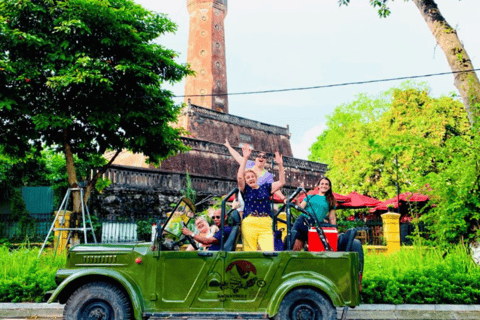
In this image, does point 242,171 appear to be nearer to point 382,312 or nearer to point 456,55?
point 382,312

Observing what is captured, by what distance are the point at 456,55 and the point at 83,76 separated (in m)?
9.95

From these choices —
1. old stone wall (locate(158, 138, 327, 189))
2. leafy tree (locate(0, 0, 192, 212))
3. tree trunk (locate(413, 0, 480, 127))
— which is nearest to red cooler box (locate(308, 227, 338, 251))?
tree trunk (locate(413, 0, 480, 127))

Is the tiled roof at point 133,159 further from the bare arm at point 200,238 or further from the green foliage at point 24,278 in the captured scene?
the bare arm at point 200,238

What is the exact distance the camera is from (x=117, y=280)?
5.48 m

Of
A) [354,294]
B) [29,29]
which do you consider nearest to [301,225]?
[354,294]

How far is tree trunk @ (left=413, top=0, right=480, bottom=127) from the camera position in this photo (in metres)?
10.1

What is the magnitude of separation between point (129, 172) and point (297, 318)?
59.7ft

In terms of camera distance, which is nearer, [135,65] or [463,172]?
[463,172]

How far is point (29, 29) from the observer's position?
41.5 feet

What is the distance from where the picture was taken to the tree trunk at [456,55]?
1007cm

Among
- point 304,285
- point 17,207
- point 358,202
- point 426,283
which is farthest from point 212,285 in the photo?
point 358,202

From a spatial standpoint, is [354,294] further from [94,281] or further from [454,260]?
[454,260]

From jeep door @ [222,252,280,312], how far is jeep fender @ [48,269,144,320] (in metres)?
1.11

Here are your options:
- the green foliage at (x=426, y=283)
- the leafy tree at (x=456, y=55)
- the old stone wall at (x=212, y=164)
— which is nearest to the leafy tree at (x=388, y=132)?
the old stone wall at (x=212, y=164)
